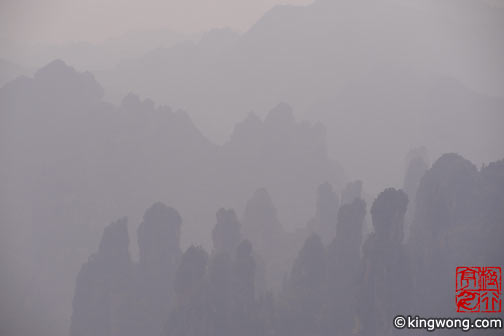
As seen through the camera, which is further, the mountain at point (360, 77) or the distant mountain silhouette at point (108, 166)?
the mountain at point (360, 77)

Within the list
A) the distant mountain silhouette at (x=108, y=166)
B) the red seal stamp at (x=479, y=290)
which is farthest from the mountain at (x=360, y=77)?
the red seal stamp at (x=479, y=290)

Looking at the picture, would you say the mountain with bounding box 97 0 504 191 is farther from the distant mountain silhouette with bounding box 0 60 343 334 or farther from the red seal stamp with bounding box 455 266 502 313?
the red seal stamp with bounding box 455 266 502 313

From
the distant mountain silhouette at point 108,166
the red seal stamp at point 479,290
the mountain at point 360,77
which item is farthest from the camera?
the mountain at point 360,77

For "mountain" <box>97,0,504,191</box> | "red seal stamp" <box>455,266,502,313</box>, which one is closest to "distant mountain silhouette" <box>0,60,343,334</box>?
"mountain" <box>97,0,504,191</box>

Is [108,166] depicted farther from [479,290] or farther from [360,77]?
[360,77]

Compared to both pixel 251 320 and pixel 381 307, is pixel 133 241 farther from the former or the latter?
pixel 381 307

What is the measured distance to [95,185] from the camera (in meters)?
75.1

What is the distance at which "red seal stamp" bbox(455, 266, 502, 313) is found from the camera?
39303 mm

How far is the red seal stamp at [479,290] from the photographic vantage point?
39.3m

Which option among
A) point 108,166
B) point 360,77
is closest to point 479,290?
point 108,166

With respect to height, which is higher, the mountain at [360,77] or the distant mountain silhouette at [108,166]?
the mountain at [360,77]

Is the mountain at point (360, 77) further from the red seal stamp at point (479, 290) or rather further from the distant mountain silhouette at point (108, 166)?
the red seal stamp at point (479, 290)

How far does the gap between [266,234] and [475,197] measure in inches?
1043

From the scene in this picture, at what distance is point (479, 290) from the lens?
132ft
